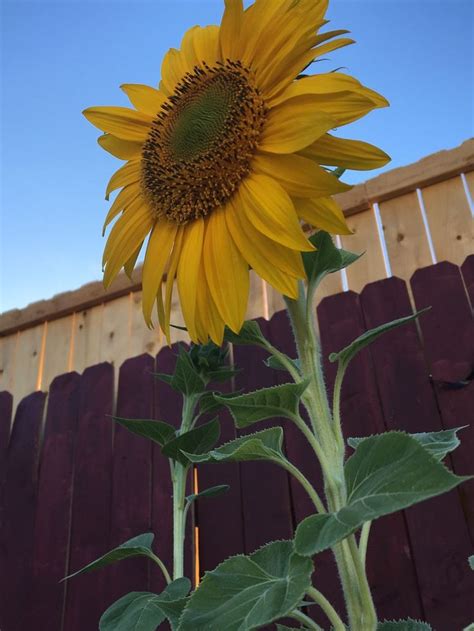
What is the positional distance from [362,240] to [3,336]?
1.77m

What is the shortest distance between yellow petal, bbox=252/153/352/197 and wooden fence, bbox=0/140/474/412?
1244 mm

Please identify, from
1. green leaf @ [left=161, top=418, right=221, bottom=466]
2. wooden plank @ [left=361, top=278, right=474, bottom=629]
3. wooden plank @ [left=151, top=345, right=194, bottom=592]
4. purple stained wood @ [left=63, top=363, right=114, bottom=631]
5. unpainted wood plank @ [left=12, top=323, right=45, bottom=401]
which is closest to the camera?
green leaf @ [left=161, top=418, right=221, bottom=466]

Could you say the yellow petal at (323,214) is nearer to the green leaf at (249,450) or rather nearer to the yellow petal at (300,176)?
the yellow petal at (300,176)

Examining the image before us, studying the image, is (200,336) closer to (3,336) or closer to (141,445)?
(141,445)

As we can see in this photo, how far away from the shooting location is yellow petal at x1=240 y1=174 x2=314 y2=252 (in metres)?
0.62

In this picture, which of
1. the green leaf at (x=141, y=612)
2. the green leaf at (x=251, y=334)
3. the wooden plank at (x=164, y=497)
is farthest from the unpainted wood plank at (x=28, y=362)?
the green leaf at (x=251, y=334)

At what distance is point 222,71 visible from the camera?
0.78 m

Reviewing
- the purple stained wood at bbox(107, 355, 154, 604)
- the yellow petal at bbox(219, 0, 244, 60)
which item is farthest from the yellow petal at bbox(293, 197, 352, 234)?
the purple stained wood at bbox(107, 355, 154, 604)

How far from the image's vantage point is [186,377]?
108 centimetres

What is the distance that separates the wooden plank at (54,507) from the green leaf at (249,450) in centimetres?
154

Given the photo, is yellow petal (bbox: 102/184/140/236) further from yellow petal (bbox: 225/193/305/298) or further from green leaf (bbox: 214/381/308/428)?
green leaf (bbox: 214/381/308/428)

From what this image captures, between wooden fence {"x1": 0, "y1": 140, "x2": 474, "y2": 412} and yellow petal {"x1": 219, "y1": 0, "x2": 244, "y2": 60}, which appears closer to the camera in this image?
yellow petal {"x1": 219, "y1": 0, "x2": 244, "y2": 60}

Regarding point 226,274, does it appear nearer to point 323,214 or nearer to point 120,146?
point 323,214

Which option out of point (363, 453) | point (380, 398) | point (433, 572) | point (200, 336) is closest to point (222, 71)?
point (200, 336)
